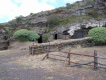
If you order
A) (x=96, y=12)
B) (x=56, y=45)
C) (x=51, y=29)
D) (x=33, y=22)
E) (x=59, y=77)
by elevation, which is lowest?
(x=59, y=77)

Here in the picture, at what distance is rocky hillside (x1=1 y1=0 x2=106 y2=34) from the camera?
2081cm

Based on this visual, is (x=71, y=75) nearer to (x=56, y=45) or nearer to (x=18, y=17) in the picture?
(x=56, y=45)

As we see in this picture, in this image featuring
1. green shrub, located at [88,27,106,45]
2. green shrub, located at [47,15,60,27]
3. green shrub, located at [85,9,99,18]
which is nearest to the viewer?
green shrub, located at [88,27,106,45]

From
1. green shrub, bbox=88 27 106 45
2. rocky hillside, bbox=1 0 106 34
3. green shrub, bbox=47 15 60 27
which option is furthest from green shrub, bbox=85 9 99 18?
green shrub, bbox=88 27 106 45

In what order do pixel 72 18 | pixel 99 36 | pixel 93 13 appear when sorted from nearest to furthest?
pixel 99 36
pixel 93 13
pixel 72 18

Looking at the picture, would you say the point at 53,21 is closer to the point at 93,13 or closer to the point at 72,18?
the point at 72,18

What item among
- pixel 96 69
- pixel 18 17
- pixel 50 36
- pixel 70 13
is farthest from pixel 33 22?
pixel 96 69

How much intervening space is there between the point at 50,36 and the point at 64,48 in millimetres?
7469

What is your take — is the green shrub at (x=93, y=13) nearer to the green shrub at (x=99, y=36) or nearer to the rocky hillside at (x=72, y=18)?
the rocky hillside at (x=72, y=18)

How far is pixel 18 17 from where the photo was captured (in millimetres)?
26844

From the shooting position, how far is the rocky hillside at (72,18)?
20.8 meters

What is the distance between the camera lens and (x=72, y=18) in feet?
78.7

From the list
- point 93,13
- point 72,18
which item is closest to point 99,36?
point 72,18

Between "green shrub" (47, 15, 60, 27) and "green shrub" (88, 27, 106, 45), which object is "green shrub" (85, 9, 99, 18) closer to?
"green shrub" (47, 15, 60, 27)
